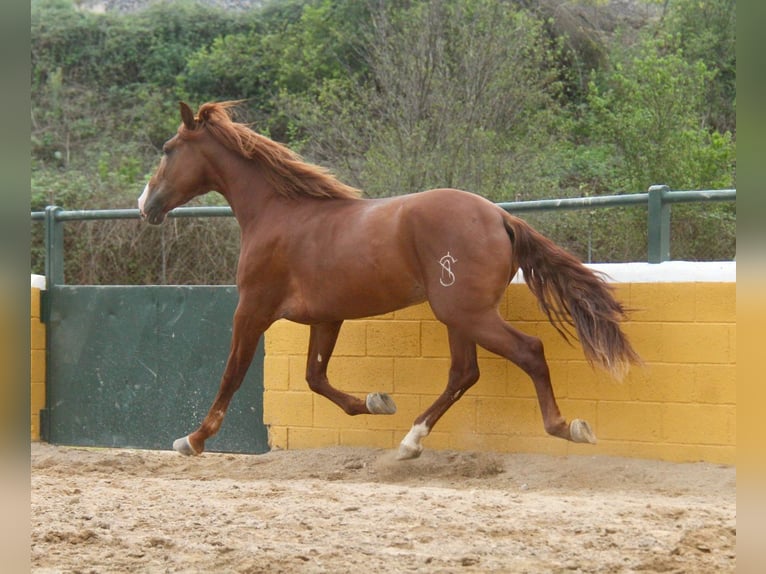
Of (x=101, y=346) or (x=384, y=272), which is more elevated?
(x=384, y=272)

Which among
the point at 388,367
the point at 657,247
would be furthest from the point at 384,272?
the point at 657,247

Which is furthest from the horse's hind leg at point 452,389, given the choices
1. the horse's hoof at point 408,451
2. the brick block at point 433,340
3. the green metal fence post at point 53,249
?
the green metal fence post at point 53,249

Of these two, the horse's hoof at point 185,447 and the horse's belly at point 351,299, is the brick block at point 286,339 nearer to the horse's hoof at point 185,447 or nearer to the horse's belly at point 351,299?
the horse's belly at point 351,299

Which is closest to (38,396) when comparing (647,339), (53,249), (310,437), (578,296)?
(53,249)

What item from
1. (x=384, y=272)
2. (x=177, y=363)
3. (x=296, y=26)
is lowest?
(x=177, y=363)

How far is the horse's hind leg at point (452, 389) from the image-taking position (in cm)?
602

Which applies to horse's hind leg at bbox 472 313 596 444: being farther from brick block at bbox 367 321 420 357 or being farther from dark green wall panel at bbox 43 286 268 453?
dark green wall panel at bbox 43 286 268 453

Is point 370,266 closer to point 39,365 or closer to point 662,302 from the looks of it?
point 662,302

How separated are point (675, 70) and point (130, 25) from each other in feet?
37.2

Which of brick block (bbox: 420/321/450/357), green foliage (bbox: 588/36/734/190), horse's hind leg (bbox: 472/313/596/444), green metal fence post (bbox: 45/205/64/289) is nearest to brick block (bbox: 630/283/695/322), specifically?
horse's hind leg (bbox: 472/313/596/444)

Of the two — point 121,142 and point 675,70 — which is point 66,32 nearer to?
point 121,142

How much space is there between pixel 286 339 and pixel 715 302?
2.93 meters

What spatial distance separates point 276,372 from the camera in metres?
7.13

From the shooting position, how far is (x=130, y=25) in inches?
793
